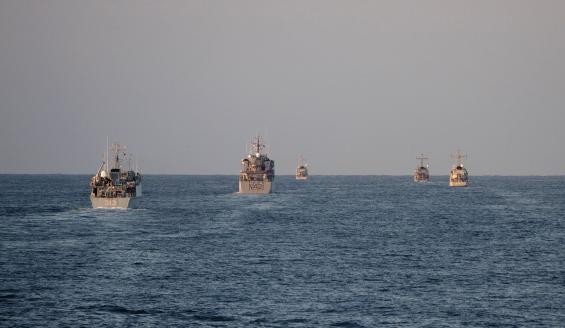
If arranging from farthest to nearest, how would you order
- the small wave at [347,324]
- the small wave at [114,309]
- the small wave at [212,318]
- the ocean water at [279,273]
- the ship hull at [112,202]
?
the ship hull at [112,202] → the small wave at [114,309] → the ocean water at [279,273] → the small wave at [212,318] → the small wave at [347,324]

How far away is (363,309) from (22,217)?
295 feet

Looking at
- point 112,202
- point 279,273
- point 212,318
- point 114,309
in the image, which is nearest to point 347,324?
point 212,318

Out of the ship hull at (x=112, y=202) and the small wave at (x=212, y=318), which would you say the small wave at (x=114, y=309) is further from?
the ship hull at (x=112, y=202)

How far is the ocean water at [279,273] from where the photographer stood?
4853 cm

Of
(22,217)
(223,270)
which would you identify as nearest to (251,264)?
(223,270)

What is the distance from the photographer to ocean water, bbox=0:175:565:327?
159 ft

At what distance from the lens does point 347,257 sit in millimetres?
76125

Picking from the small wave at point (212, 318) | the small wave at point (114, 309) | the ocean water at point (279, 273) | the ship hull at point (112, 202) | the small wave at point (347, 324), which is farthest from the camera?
the ship hull at point (112, 202)

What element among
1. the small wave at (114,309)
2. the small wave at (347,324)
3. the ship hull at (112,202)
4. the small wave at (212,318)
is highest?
the ship hull at (112,202)

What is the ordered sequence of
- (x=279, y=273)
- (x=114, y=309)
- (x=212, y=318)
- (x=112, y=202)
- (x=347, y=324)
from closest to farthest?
(x=347, y=324) → (x=212, y=318) → (x=114, y=309) → (x=279, y=273) → (x=112, y=202)

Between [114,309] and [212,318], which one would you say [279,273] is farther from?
[114,309]

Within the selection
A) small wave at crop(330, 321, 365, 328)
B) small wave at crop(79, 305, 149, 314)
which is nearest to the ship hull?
small wave at crop(79, 305, 149, 314)

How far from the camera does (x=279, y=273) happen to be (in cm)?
6481

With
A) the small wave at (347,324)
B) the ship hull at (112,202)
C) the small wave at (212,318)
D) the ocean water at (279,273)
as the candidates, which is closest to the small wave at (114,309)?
the ocean water at (279,273)
